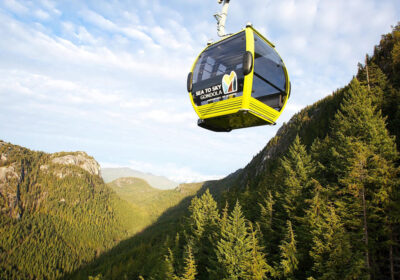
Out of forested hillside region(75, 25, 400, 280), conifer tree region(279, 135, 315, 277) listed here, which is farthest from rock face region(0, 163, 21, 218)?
conifer tree region(279, 135, 315, 277)

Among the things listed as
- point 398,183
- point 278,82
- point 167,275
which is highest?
point 278,82

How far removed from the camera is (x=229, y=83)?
7.53 meters

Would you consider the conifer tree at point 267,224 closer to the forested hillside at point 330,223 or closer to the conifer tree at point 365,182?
the forested hillside at point 330,223

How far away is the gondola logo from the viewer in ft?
24.3

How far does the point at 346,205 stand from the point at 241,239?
944cm

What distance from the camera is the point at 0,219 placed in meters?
176

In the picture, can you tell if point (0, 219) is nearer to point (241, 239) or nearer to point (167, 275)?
point (167, 275)

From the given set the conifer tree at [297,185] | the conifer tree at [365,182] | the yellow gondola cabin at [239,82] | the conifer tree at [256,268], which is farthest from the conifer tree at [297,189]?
the yellow gondola cabin at [239,82]

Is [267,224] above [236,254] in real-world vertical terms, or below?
above

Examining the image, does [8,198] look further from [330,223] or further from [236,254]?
[330,223]

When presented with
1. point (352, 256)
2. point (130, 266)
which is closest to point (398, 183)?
point (352, 256)

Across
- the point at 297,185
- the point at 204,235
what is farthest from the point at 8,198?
the point at 297,185

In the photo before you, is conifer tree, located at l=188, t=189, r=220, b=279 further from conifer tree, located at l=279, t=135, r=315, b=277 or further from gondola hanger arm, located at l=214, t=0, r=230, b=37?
gondola hanger arm, located at l=214, t=0, r=230, b=37

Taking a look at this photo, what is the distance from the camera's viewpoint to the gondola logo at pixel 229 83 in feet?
24.3
